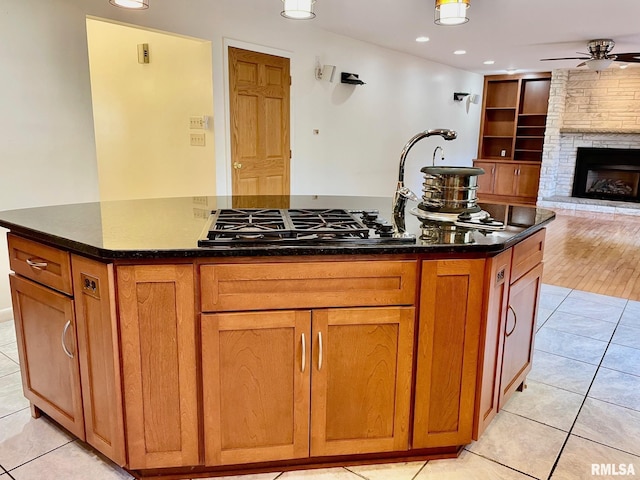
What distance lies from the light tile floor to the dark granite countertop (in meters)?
0.82

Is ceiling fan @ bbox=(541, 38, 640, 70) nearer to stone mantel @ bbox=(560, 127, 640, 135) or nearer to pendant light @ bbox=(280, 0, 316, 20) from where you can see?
stone mantel @ bbox=(560, 127, 640, 135)

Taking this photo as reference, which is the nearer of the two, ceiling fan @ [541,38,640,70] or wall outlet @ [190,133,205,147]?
wall outlet @ [190,133,205,147]

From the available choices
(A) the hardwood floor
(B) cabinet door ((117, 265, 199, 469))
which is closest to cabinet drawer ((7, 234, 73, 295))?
(B) cabinet door ((117, 265, 199, 469))

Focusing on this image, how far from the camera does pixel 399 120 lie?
6766 millimetres

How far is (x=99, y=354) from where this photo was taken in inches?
60.0

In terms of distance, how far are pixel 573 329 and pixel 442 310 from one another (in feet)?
6.45

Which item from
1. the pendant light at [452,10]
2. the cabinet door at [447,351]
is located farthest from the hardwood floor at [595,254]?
the cabinet door at [447,351]

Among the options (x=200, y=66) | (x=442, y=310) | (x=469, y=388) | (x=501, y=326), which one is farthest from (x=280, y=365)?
(x=200, y=66)

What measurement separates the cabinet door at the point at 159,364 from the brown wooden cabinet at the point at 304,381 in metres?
0.06

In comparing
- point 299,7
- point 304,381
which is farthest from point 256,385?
point 299,7

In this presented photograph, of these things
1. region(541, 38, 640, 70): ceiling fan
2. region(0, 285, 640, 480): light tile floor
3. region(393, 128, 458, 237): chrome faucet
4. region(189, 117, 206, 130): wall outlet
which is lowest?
region(0, 285, 640, 480): light tile floor

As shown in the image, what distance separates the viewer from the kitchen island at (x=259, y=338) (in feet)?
4.80

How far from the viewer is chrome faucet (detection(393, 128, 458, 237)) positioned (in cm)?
192

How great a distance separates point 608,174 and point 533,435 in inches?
309
